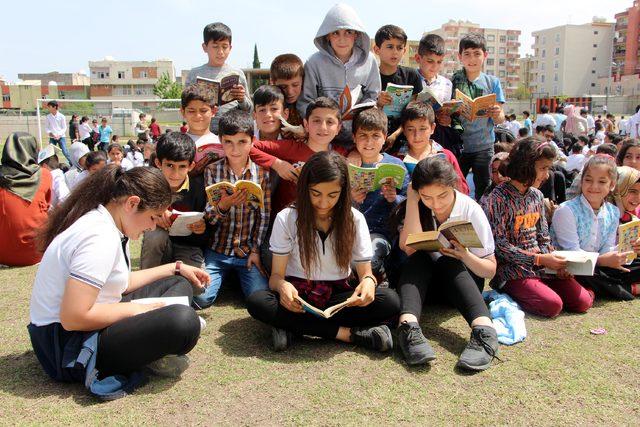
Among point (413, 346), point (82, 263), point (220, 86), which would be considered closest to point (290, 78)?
point (220, 86)

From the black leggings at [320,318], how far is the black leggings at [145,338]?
1.71 feet

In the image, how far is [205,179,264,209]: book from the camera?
132 inches

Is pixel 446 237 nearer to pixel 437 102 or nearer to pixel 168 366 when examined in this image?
pixel 437 102

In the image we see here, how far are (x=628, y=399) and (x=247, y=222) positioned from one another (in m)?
2.52

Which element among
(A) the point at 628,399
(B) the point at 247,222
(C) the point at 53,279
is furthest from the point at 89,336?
(A) the point at 628,399

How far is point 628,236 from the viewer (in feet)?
12.0

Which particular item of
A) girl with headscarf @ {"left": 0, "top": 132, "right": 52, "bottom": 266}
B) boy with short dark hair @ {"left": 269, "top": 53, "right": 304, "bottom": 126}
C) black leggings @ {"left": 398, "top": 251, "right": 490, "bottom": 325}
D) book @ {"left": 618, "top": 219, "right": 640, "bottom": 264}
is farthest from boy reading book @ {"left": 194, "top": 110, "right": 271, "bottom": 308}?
book @ {"left": 618, "top": 219, "right": 640, "bottom": 264}

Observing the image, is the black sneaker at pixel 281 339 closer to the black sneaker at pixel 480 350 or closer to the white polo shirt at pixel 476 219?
the black sneaker at pixel 480 350

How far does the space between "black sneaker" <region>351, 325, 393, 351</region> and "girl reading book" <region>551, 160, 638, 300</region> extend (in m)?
1.71

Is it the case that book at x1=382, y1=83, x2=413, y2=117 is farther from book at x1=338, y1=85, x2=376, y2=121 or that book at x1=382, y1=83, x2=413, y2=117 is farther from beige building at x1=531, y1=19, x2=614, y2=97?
beige building at x1=531, y1=19, x2=614, y2=97

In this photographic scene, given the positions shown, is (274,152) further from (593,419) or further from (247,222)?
(593,419)

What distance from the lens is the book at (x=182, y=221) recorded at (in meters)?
3.40

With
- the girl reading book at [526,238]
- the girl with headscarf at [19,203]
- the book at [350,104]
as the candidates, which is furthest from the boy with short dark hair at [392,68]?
the girl with headscarf at [19,203]

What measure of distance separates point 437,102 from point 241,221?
185cm
